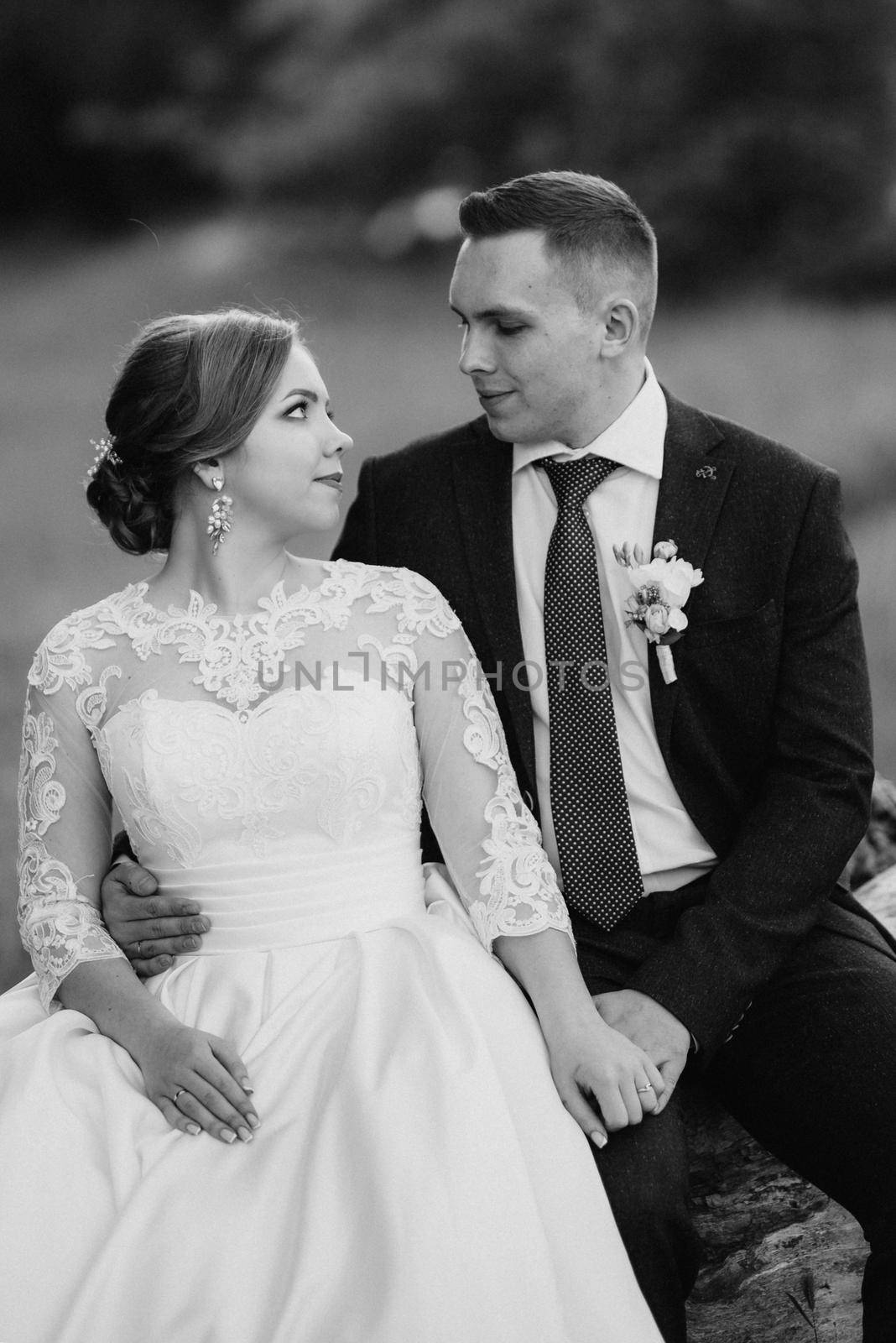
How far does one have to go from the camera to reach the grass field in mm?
6094

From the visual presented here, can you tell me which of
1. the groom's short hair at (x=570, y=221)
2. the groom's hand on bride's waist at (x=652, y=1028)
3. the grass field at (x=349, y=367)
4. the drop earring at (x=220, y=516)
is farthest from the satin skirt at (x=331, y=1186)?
the grass field at (x=349, y=367)

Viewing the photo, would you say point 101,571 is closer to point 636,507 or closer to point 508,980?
point 636,507

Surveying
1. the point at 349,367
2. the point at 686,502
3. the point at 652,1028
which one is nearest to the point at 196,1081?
the point at 652,1028

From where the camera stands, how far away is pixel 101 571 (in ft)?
19.9

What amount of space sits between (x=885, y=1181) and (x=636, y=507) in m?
1.36

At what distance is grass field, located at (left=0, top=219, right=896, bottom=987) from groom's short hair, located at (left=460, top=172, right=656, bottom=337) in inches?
132

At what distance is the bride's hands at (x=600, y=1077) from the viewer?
2.16 metres

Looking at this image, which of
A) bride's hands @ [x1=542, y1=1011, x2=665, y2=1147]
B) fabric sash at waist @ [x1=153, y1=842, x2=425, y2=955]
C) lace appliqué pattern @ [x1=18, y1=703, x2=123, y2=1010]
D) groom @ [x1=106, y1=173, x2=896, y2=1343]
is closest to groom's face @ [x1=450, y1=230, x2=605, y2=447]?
groom @ [x1=106, y1=173, x2=896, y2=1343]

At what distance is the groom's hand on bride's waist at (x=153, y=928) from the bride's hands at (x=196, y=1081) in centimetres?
21

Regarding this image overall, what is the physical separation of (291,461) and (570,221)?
31.3 inches

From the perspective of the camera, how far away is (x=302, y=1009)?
7.45 feet

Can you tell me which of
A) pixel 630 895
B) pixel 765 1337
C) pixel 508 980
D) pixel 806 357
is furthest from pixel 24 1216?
pixel 806 357

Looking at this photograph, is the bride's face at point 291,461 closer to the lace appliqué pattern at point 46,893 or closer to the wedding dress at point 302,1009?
the wedding dress at point 302,1009

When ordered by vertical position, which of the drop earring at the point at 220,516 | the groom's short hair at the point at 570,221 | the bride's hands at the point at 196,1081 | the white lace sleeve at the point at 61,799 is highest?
the groom's short hair at the point at 570,221
